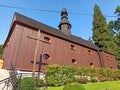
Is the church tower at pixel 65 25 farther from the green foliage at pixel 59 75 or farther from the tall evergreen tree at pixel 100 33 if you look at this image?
the green foliage at pixel 59 75

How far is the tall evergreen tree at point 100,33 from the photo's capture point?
114ft

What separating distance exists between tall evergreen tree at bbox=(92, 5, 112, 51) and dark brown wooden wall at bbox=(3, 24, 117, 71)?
11.4 metres

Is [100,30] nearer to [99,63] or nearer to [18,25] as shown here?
[99,63]

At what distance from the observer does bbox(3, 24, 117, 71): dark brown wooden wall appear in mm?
15898

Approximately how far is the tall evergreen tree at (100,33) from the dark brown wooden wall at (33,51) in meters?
11.4

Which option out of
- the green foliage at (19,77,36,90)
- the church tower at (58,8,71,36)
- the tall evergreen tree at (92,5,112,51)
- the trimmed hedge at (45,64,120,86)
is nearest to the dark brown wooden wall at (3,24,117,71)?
the trimmed hedge at (45,64,120,86)

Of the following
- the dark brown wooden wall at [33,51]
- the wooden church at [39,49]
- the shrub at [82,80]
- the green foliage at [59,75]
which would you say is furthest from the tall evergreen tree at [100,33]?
the green foliage at [59,75]

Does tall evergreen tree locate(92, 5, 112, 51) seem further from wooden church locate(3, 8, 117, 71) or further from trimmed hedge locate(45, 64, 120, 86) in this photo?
trimmed hedge locate(45, 64, 120, 86)

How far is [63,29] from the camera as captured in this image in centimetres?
2716

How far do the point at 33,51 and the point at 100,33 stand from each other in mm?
24031

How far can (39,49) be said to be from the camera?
57.4 feet

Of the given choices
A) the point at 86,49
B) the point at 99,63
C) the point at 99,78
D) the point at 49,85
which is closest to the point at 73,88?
the point at 49,85

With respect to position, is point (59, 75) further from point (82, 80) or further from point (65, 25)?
point (65, 25)

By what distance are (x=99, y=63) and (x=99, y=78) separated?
31.1 ft
